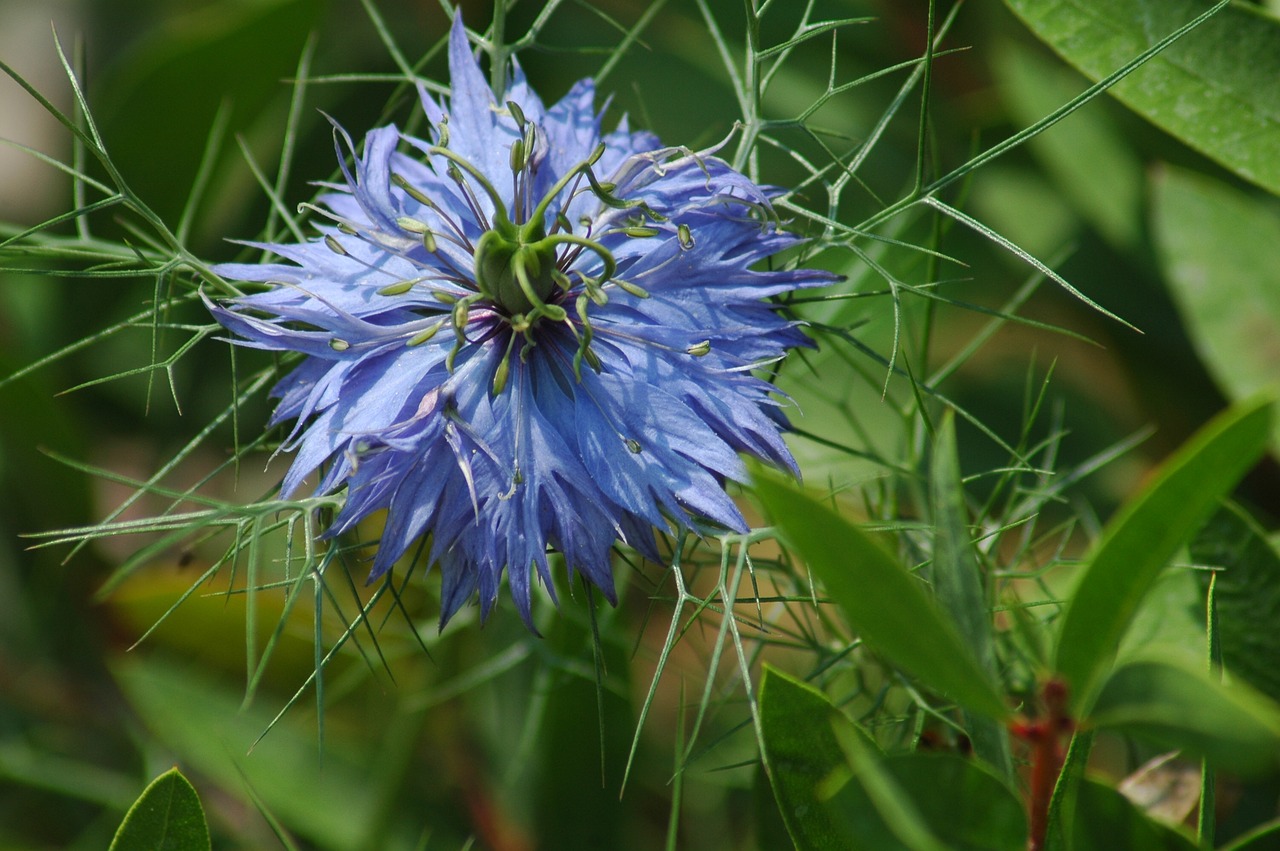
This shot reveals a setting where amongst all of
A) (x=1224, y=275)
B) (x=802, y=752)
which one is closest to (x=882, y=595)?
(x=802, y=752)

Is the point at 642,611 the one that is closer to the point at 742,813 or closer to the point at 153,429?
the point at 742,813

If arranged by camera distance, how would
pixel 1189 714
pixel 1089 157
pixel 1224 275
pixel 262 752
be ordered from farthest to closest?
pixel 1089 157 < pixel 262 752 < pixel 1224 275 < pixel 1189 714

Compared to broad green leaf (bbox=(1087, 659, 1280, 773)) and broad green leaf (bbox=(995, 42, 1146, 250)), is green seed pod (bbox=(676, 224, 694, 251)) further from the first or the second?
broad green leaf (bbox=(995, 42, 1146, 250))

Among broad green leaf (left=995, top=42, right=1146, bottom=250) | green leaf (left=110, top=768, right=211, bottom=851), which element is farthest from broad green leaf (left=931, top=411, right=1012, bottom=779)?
broad green leaf (left=995, top=42, right=1146, bottom=250)

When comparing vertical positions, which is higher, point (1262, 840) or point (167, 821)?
point (1262, 840)

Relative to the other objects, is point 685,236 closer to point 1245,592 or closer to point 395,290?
point 395,290

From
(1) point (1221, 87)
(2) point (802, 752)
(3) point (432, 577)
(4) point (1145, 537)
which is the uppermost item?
(1) point (1221, 87)

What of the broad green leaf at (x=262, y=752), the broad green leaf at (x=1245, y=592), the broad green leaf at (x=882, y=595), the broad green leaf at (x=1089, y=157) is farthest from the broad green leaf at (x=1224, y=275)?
the broad green leaf at (x=262, y=752)
